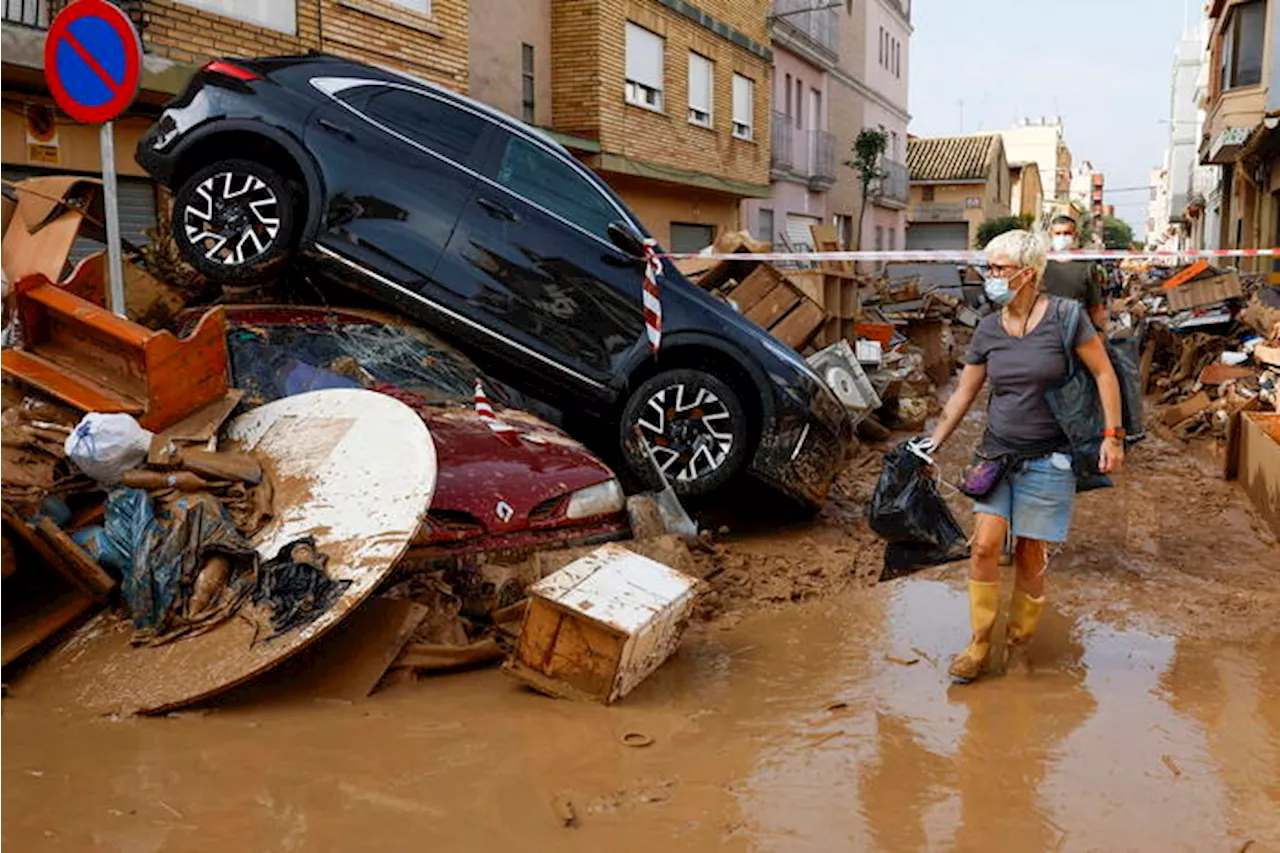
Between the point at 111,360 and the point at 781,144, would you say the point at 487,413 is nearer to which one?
the point at 111,360

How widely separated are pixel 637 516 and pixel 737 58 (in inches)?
727

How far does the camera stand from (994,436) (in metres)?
4.55

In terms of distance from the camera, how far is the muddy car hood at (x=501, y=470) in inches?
196

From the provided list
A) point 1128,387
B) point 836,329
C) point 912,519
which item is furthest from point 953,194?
point 912,519

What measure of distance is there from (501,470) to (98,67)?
303 centimetres

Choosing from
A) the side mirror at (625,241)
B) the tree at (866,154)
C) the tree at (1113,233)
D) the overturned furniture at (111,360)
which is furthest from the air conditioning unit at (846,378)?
the tree at (1113,233)

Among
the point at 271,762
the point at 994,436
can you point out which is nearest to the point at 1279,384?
the point at 994,436

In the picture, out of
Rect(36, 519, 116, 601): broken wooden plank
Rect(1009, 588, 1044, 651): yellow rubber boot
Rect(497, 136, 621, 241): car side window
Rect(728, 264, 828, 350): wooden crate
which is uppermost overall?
Rect(497, 136, 621, 241): car side window

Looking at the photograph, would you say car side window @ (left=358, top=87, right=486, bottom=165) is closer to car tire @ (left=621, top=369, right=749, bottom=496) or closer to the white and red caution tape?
the white and red caution tape

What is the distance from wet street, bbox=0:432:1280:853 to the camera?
3123mm

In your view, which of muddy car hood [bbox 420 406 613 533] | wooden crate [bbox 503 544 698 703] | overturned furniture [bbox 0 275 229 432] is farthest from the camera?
muddy car hood [bbox 420 406 613 533]

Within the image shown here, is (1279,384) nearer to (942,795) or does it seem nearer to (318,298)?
(942,795)

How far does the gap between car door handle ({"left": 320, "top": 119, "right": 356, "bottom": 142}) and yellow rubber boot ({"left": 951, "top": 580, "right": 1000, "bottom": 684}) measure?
14.6 feet

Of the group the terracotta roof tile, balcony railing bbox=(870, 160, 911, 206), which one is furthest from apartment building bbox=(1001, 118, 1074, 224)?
balcony railing bbox=(870, 160, 911, 206)
